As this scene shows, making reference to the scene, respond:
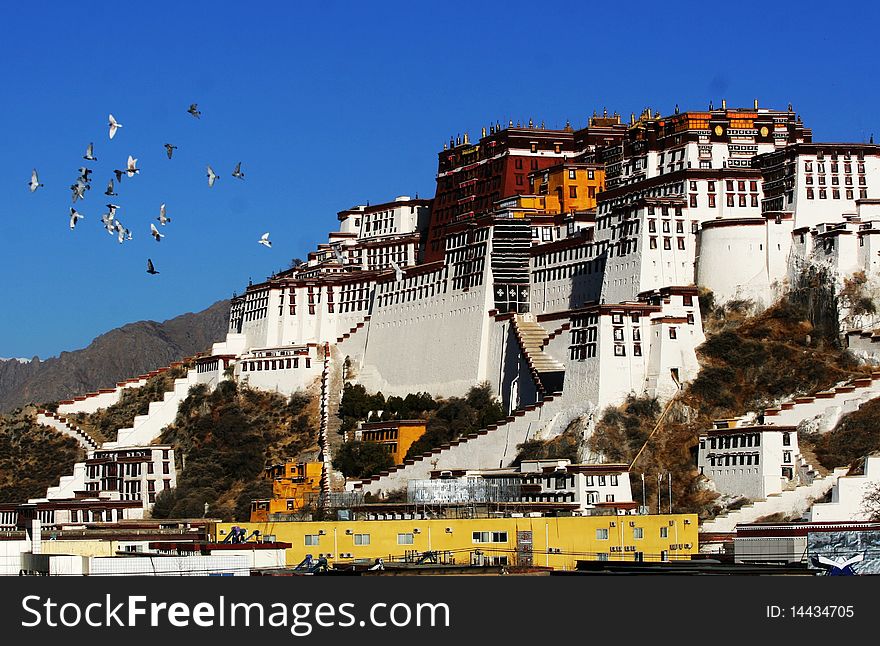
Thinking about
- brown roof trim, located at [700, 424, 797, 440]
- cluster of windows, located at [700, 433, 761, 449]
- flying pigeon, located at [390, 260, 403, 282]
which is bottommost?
cluster of windows, located at [700, 433, 761, 449]

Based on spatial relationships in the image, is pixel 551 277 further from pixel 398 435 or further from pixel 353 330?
pixel 353 330

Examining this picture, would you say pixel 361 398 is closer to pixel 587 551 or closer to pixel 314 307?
pixel 314 307

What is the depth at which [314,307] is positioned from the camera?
14000cm

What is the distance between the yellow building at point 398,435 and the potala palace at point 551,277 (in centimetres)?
399

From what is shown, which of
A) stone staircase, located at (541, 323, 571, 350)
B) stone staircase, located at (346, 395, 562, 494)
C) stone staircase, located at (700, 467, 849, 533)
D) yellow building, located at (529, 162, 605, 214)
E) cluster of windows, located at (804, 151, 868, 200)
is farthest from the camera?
yellow building, located at (529, 162, 605, 214)

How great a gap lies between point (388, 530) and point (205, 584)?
32.3 m

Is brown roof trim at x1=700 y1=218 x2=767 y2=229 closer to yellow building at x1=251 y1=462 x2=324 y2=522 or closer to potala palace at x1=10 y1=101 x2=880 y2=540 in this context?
potala palace at x1=10 y1=101 x2=880 y2=540

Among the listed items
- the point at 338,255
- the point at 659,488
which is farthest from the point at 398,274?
the point at 659,488

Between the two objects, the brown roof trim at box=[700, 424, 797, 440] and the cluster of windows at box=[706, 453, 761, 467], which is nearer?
the cluster of windows at box=[706, 453, 761, 467]

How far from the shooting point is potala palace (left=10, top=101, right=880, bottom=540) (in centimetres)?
11138

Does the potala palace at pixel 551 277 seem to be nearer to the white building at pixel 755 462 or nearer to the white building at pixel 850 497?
the white building at pixel 755 462

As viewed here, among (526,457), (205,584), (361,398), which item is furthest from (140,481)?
(205,584)

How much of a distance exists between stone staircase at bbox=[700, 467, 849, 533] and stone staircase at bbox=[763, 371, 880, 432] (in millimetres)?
5790

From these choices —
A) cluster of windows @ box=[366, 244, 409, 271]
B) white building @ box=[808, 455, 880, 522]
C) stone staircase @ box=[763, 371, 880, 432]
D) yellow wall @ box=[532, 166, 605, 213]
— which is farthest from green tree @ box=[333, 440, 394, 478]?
white building @ box=[808, 455, 880, 522]
